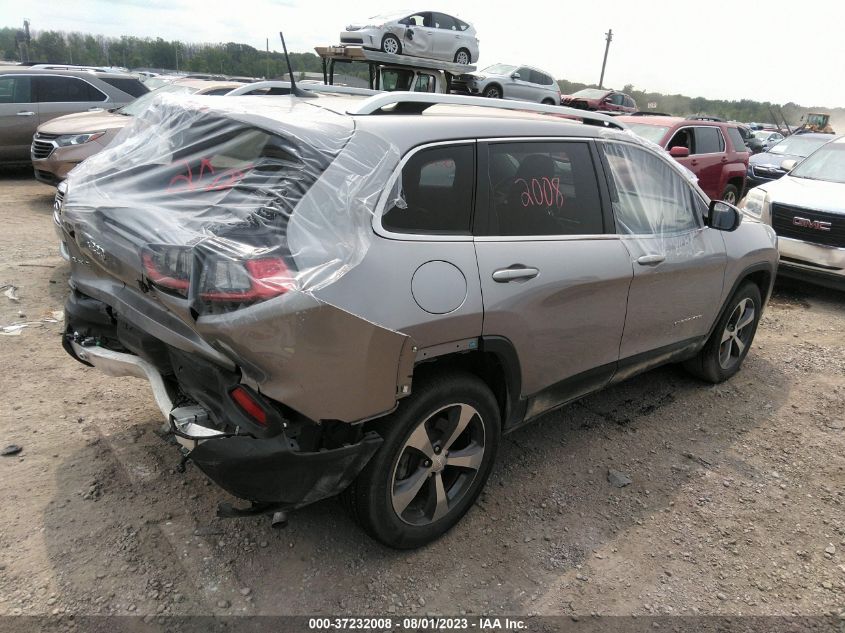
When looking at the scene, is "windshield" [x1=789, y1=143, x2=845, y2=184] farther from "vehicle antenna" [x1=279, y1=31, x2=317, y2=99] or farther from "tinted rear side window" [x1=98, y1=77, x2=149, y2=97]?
"tinted rear side window" [x1=98, y1=77, x2=149, y2=97]

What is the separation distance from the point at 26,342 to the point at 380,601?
328cm

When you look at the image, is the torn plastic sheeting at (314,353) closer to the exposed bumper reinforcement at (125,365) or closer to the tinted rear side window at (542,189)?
the exposed bumper reinforcement at (125,365)

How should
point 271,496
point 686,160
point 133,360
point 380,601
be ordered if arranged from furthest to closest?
point 686,160
point 133,360
point 380,601
point 271,496

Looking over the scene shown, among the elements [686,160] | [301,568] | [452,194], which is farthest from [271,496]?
[686,160]

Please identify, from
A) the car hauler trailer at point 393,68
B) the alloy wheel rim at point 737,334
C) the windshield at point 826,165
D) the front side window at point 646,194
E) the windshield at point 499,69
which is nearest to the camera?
the front side window at point 646,194

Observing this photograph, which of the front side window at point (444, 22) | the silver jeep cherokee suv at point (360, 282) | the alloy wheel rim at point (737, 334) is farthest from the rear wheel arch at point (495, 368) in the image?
the front side window at point (444, 22)

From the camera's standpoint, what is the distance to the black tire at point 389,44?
1444 centimetres

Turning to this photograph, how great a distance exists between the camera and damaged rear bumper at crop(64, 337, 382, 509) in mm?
2182

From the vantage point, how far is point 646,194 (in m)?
3.57

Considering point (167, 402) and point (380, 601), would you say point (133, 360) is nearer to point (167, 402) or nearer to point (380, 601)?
point (167, 402)

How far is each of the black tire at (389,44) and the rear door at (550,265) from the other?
1253 centimetres

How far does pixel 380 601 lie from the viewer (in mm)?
2480

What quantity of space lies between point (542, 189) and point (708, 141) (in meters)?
8.86

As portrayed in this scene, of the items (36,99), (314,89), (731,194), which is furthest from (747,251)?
(36,99)
